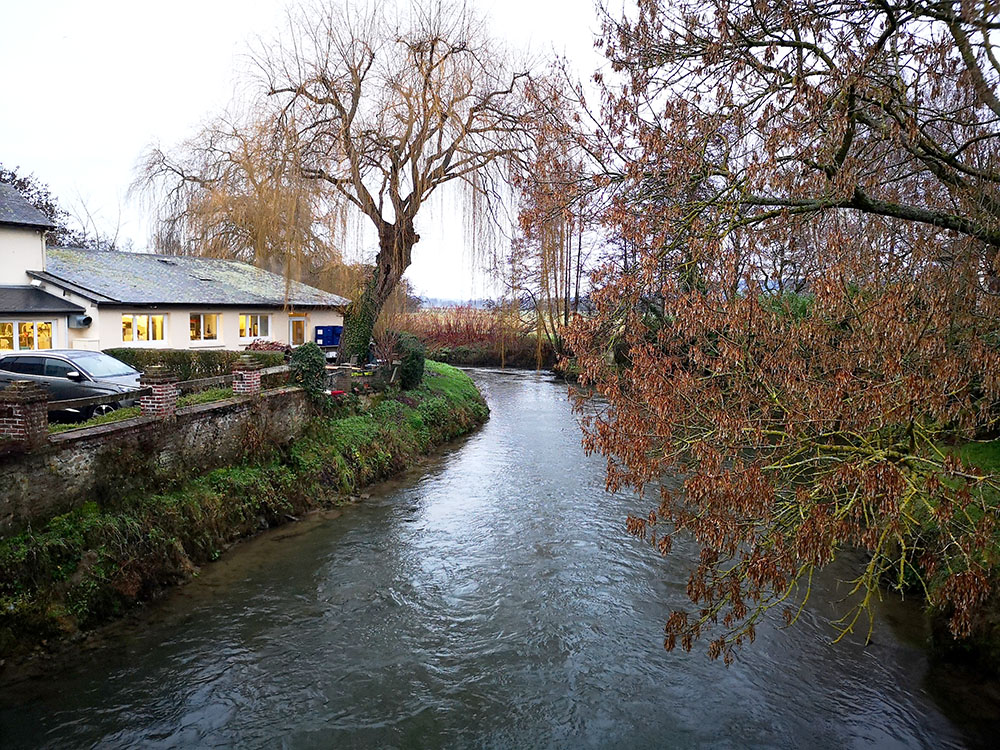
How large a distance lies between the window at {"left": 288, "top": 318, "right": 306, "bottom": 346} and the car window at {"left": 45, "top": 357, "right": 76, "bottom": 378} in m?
11.7

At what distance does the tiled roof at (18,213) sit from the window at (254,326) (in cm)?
624

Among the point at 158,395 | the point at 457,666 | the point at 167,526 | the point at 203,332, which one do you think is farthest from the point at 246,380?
the point at 203,332

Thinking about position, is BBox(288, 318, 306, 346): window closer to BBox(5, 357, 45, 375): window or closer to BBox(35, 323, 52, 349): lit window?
BBox(35, 323, 52, 349): lit window

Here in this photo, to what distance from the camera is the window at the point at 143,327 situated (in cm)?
2012

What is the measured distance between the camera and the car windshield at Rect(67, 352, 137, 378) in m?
13.6

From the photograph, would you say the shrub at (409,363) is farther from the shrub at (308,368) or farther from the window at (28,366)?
the window at (28,366)

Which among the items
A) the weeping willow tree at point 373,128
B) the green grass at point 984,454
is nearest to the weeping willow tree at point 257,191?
the weeping willow tree at point 373,128

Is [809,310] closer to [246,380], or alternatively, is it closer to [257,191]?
[246,380]

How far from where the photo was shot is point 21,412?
7988mm

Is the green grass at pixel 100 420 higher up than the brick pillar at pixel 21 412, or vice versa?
the brick pillar at pixel 21 412

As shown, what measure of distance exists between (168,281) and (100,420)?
45.5 ft

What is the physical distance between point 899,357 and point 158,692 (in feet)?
24.5

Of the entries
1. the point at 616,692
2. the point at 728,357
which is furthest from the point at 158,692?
the point at 728,357

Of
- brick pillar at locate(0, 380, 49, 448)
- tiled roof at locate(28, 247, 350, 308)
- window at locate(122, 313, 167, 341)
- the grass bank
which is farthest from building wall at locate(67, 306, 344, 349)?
the grass bank
